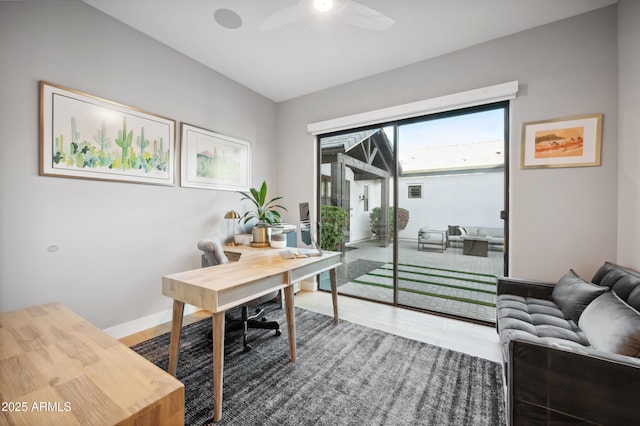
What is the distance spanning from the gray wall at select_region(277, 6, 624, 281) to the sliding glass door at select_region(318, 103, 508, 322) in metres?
0.23

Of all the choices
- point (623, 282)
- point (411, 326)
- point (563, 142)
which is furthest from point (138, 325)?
point (563, 142)

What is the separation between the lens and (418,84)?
9.61ft

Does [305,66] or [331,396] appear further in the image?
[305,66]

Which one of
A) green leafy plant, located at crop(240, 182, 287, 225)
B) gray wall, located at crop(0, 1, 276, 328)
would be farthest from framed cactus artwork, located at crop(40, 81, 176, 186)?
green leafy plant, located at crop(240, 182, 287, 225)

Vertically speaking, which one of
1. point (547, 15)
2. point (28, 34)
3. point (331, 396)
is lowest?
point (331, 396)

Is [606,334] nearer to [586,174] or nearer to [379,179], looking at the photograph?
[586,174]

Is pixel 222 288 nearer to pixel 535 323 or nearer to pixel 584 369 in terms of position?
pixel 584 369

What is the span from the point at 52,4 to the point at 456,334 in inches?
175

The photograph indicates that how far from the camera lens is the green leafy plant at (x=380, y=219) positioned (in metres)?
3.18

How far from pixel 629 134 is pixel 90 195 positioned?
4.36m

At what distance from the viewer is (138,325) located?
2.43 m

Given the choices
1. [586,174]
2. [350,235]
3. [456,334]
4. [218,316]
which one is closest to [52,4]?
[218,316]

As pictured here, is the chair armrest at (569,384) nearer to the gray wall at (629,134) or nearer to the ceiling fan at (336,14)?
the gray wall at (629,134)

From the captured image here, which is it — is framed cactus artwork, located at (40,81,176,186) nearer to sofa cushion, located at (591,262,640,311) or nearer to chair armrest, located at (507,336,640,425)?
chair armrest, located at (507,336,640,425)
